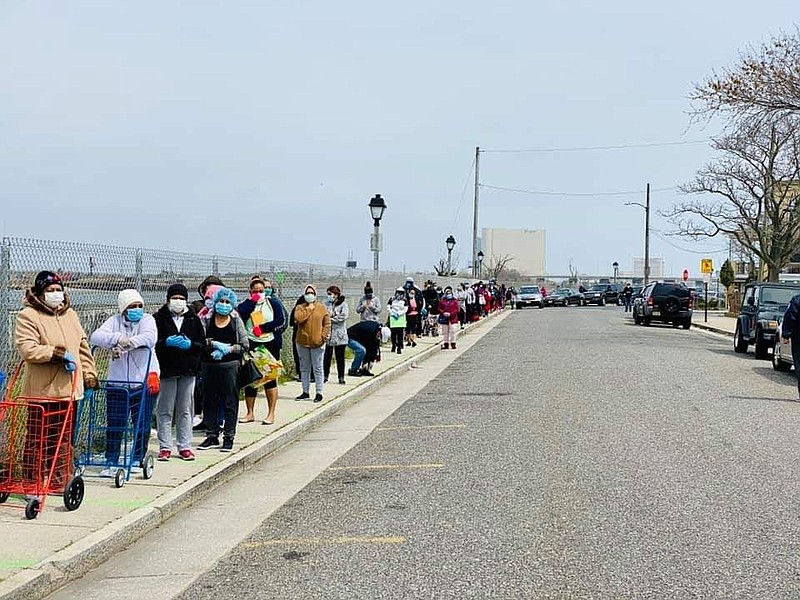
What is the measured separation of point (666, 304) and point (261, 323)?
31020mm

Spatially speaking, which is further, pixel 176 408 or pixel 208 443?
pixel 208 443

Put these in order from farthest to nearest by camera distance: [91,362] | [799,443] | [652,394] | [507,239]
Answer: [507,239], [652,394], [799,443], [91,362]

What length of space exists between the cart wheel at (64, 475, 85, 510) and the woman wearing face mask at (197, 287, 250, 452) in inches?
106

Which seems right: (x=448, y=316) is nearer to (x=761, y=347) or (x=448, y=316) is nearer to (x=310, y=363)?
(x=761, y=347)

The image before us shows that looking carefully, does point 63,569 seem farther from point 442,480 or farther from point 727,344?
point 727,344

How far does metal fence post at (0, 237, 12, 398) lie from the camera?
9.29 metres

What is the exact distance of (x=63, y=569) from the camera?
659 cm

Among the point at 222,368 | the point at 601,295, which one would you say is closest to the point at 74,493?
the point at 222,368

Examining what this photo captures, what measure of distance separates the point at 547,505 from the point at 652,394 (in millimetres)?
8591

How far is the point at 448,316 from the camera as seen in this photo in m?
27.9

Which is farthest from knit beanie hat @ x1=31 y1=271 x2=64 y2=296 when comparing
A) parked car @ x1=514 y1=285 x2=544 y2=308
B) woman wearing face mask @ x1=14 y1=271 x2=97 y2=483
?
parked car @ x1=514 y1=285 x2=544 y2=308

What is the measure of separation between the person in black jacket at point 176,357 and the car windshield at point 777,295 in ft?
61.3

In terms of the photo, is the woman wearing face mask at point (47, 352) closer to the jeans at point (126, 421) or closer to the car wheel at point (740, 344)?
the jeans at point (126, 421)

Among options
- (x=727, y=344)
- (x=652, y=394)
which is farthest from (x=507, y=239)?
(x=652, y=394)
